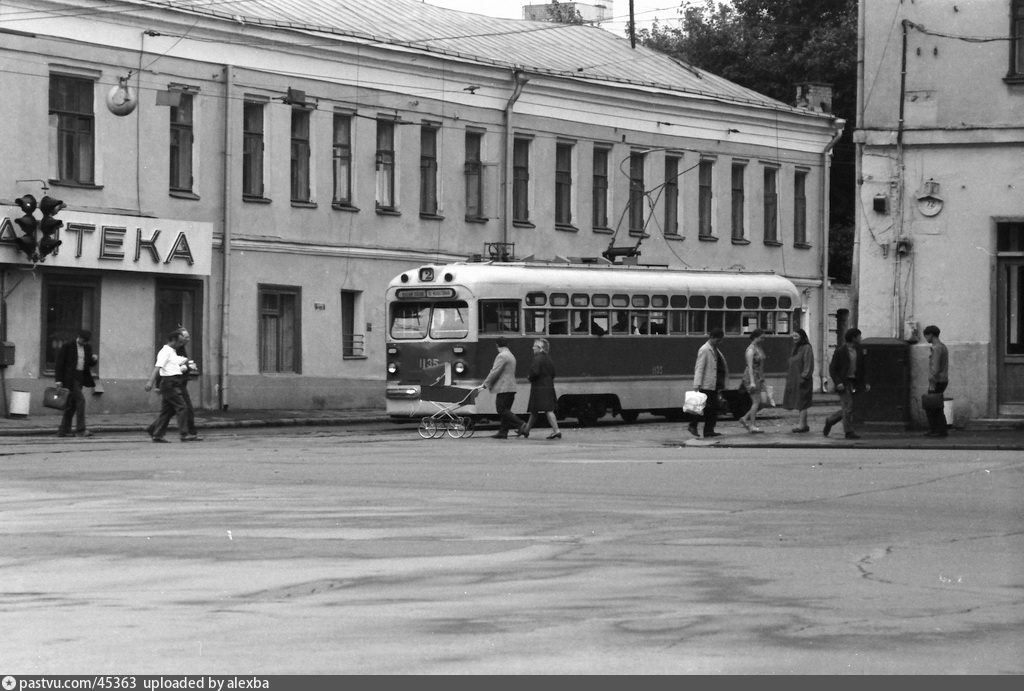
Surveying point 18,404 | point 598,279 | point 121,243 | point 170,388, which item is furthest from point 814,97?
point 170,388

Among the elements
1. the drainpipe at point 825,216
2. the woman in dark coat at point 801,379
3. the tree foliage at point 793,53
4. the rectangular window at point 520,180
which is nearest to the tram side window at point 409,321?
the woman in dark coat at point 801,379

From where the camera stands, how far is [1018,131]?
2894 centimetres

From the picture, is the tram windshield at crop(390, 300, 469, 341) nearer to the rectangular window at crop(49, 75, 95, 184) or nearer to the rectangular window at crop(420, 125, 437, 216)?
the rectangular window at crop(49, 75, 95, 184)

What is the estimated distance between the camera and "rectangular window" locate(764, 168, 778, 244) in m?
56.2

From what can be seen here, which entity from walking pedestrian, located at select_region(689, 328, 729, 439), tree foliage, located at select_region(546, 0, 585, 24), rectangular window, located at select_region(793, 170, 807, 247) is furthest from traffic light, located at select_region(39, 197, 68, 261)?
tree foliage, located at select_region(546, 0, 585, 24)

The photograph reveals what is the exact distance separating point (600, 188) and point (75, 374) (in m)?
23.1

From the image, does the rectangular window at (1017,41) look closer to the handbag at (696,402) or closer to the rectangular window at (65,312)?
the handbag at (696,402)

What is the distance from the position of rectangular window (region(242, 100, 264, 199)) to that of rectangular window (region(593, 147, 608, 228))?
38.7ft

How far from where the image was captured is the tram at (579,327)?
3466cm

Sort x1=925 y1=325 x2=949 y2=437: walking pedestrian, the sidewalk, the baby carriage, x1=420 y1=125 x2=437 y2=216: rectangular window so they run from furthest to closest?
x1=420 y1=125 x2=437 y2=216: rectangular window
the baby carriage
x1=925 y1=325 x2=949 y2=437: walking pedestrian
the sidewalk

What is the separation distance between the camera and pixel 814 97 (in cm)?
5847

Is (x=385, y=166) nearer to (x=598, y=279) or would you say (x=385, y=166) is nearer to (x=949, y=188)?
(x=598, y=279)

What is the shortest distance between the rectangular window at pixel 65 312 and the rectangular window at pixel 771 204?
78.9 feet

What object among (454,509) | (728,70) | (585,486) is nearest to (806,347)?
(585,486)
